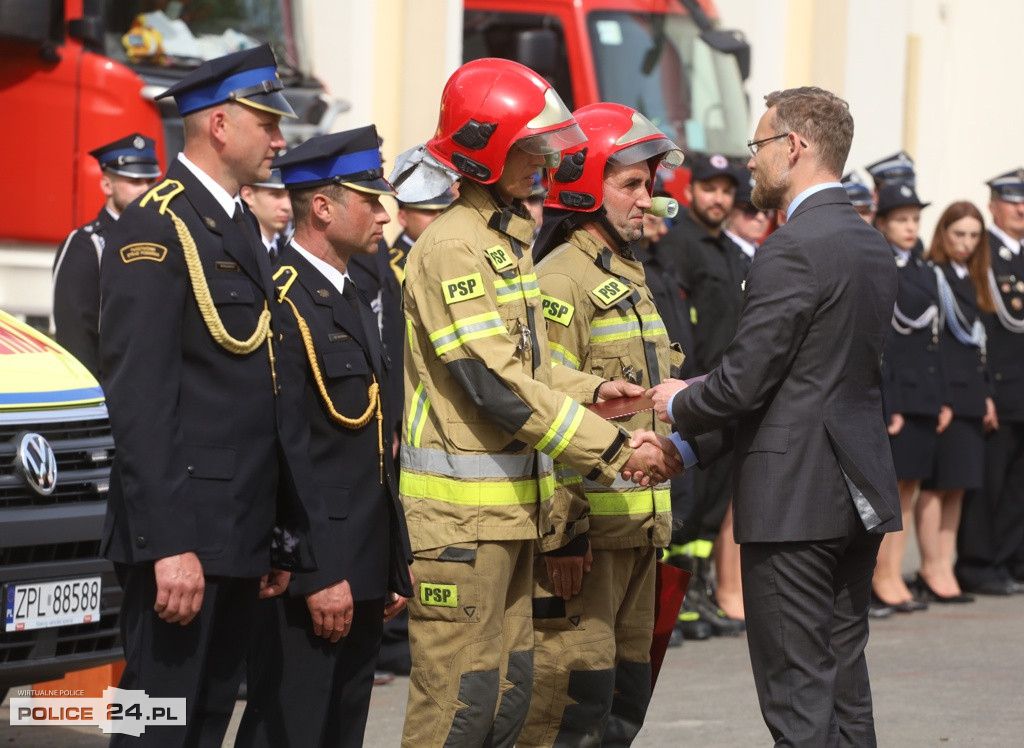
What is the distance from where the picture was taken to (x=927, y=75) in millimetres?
21953

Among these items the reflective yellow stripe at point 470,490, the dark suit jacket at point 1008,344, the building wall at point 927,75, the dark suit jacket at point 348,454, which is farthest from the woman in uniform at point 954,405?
the building wall at point 927,75

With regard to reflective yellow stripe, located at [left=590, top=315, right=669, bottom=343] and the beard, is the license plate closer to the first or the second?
reflective yellow stripe, located at [left=590, top=315, right=669, bottom=343]

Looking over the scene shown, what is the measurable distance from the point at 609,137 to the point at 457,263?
0.98 metres

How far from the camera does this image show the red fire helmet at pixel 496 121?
→ 199 inches

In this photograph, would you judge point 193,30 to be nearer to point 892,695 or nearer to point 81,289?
point 81,289

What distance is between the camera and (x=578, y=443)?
500cm

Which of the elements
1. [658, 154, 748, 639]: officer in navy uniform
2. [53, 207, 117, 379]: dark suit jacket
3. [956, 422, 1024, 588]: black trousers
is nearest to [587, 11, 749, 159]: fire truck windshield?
[956, 422, 1024, 588]: black trousers

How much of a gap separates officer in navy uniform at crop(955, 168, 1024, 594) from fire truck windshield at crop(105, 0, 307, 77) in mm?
4589

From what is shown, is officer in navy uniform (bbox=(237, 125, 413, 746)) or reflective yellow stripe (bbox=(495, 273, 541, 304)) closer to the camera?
officer in navy uniform (bbox=(237, 125, 413, 746))

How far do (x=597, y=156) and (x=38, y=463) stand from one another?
204cm

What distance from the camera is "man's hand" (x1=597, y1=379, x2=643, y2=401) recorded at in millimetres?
5387

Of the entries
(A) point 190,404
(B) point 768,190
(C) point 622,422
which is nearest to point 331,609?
(A) point 190,404

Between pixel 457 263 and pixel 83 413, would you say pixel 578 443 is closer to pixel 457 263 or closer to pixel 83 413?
pixel 457 263

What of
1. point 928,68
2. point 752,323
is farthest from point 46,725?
point 928,68
